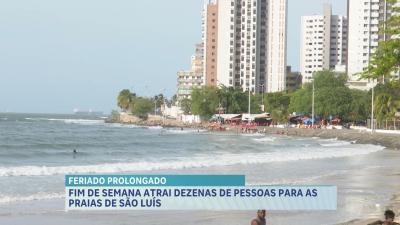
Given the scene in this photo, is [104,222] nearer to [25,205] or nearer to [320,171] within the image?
[25,205]

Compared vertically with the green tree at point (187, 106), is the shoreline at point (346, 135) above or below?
below

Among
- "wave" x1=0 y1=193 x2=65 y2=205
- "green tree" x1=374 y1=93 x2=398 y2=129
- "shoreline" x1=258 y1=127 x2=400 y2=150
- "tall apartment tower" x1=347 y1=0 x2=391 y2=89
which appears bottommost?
"wave" x1=0 y1=193 x2=65 y2=205

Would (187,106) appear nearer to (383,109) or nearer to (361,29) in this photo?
(361,29)

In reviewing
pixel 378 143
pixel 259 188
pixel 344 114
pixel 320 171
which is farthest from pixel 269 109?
pixel 259 188

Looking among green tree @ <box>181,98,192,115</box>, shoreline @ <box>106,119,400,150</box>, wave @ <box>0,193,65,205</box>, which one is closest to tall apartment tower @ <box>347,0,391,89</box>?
green tree @ <box>181,98,192,115</box>

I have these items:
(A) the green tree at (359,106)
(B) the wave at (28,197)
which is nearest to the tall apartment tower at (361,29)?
(A) the green tree at (359,106)

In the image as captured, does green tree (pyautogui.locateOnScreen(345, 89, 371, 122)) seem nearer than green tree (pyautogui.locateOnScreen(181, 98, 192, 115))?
Yes

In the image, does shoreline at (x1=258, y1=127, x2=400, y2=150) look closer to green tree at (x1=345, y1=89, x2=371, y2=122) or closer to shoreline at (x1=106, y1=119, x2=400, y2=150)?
shoreline at (x1=106, y1=119, x2=400, y2=150)

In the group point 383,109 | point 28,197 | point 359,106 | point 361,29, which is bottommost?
point 28,197

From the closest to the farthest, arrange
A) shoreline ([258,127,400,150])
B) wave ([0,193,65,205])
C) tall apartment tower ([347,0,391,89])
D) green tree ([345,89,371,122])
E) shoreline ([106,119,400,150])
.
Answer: wave ([0,193,65,205]) < shoreline ([258,127,400,150]) < shoreline ([106,119,400,150]) < green tree ([345,89,371,122]) < tall apartment tower ([347,0,391,89])

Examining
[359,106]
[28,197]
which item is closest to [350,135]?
[359,106]

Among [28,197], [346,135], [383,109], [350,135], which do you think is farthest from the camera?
[346,135]

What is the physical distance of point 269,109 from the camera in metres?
162

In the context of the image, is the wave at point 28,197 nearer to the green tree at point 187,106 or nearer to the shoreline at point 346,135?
the shoreline at point 346,135
